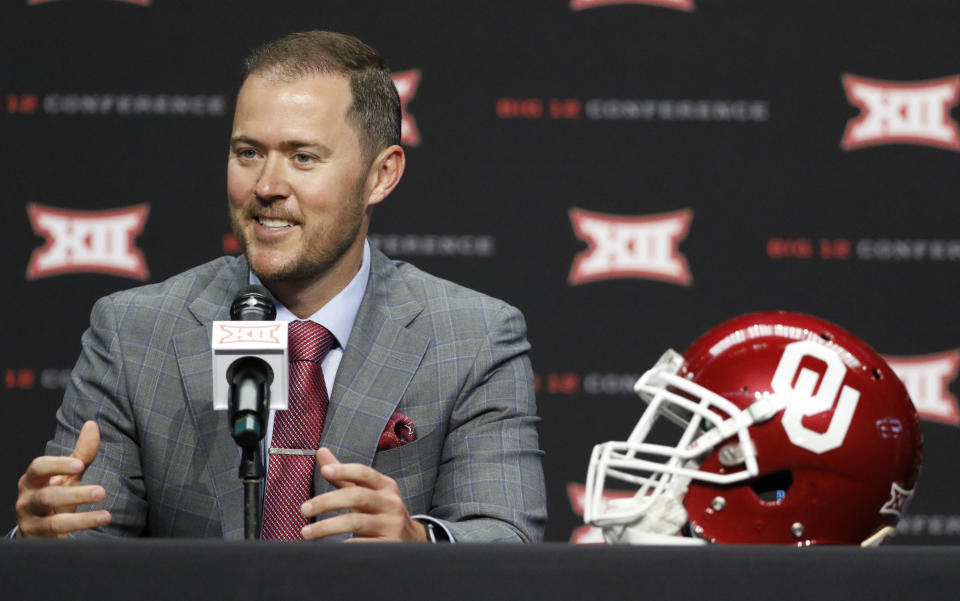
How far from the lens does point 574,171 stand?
254cm

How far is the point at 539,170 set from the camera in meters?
2.54

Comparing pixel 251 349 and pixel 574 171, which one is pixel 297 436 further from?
pixel 574 171

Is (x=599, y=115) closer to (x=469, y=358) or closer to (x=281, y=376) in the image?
(x=469, y=358)

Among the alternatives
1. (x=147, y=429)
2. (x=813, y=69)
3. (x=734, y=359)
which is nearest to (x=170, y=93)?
(x=147, y=429)

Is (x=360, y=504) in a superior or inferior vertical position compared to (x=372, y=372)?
inferior

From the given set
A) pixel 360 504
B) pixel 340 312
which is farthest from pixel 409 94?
pixel 360 504

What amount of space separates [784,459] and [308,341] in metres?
0.68

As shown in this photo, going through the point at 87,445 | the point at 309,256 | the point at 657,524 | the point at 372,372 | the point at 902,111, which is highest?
the point at 902,111

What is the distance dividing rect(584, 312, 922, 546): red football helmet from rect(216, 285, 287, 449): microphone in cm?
37

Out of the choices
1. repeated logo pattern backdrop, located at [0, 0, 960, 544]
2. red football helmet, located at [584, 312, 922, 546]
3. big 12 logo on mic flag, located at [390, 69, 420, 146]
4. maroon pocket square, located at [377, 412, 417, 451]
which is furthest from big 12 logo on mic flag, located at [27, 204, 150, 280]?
red football helmet, located at [584, 312, 922, 546]

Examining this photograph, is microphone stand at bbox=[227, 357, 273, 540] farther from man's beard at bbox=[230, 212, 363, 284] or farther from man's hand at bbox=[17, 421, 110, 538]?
man's beard at bbox=[230, 212, 363, 284]

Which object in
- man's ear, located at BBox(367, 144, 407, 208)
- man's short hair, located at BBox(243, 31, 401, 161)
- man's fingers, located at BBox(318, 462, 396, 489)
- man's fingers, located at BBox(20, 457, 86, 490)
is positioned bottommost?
man's fingers, located at BBox(318, 462, 396, 489)

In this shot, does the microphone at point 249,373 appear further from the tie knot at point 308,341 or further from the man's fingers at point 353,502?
the tie knot at point 308,341

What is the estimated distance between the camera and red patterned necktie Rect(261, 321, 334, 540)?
1511mm
